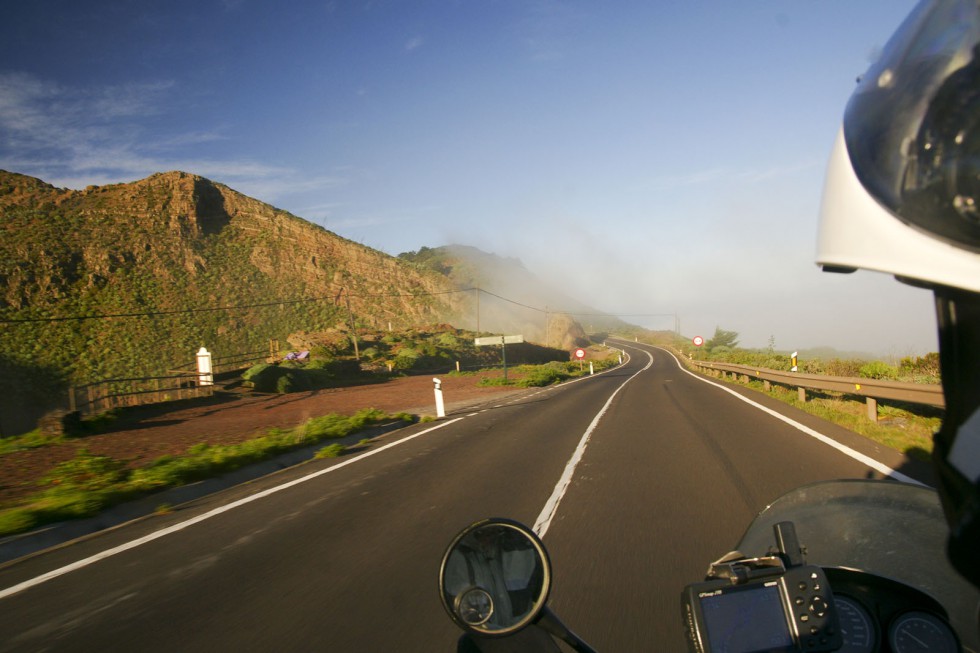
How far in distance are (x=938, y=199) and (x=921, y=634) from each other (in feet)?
4.72

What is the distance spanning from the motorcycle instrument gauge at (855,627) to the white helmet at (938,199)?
0.98 meters

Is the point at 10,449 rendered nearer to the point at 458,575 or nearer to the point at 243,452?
the point at 243,452

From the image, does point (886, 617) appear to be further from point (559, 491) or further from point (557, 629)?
point (559, 491)

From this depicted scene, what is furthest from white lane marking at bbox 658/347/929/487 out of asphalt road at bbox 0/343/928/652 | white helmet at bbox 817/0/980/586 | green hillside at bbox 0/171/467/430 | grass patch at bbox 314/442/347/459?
green hillside at bbox 0/171/467/430

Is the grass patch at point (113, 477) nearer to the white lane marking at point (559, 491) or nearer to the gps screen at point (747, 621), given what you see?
the white lane marking at point (559, 491)

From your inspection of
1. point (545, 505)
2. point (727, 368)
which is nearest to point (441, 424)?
point (545, 505)

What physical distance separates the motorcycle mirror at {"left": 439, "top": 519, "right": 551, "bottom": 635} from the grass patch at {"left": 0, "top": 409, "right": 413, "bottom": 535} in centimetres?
702

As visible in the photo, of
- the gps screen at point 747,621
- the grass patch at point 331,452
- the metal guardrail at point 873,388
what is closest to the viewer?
the gps screen at point 747,621

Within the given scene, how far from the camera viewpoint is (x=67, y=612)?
4.71m

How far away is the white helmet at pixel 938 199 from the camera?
125 cm

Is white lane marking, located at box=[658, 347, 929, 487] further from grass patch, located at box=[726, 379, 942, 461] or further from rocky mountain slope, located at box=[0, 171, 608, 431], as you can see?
rocky mountain slope, located at box=[0, 171, 608, 431]

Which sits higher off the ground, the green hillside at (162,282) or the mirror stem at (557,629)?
the green hillside at (162,282)

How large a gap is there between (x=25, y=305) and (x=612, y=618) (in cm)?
6068

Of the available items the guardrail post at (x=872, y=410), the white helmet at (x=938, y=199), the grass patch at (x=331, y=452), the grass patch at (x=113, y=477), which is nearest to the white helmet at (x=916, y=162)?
the white helmet at (x=938, y=199)
